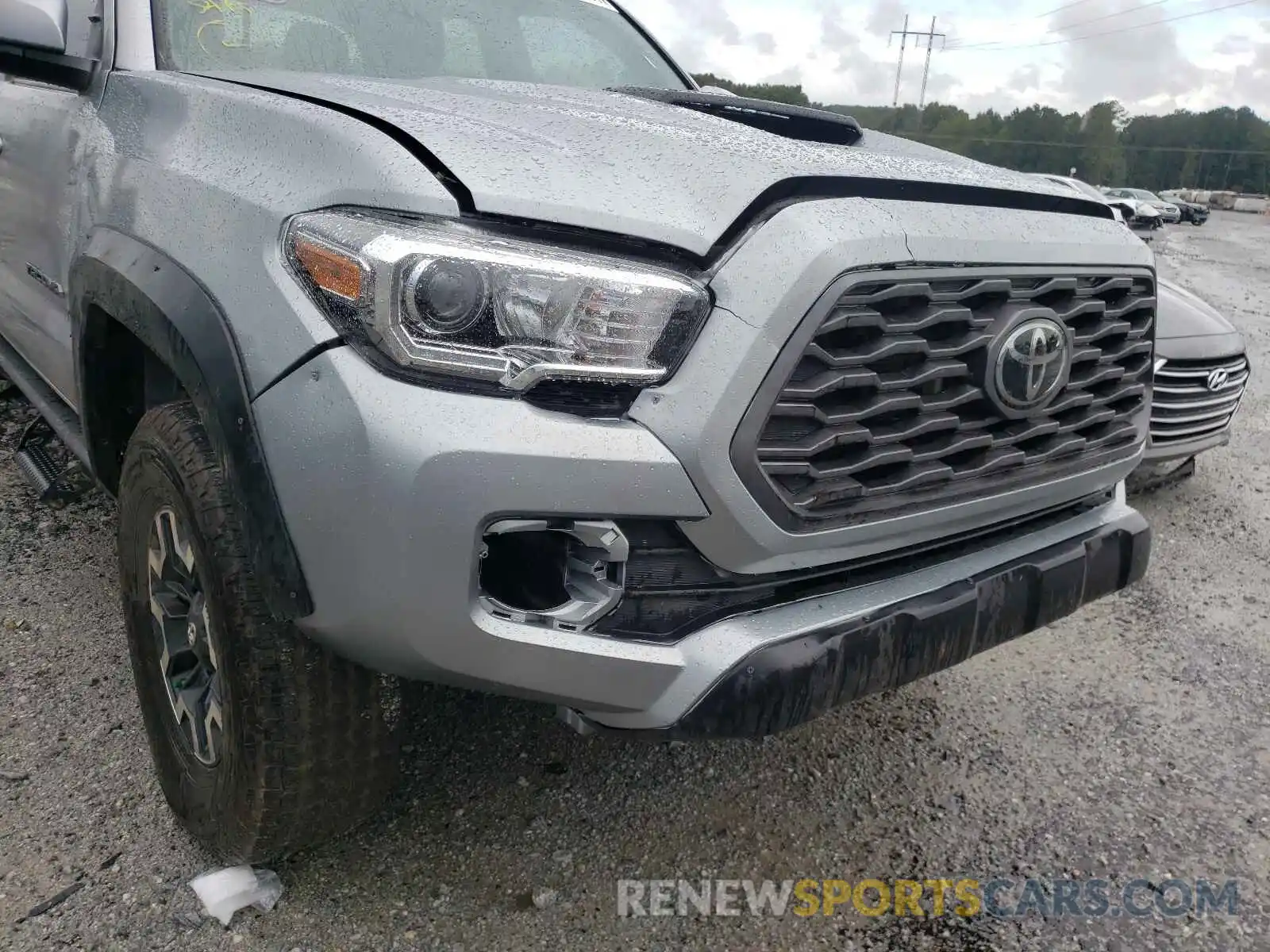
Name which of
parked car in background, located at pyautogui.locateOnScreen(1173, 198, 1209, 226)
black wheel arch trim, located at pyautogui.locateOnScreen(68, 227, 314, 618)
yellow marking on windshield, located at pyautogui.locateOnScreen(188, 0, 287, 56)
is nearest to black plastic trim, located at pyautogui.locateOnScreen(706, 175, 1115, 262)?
black wheel arch trim, located at pyautogui.locateOnScreen(68, 227, 314, 618)

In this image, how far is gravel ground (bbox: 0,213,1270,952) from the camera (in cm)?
182

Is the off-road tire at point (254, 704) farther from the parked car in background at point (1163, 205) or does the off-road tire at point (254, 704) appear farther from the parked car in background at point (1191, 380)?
the parked car in background at point (1163, 205)

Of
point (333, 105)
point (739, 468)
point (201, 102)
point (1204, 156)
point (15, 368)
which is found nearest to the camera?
point (739, 468)

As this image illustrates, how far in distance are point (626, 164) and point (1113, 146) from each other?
95.6 m

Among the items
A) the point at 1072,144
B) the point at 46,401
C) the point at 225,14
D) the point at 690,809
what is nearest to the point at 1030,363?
the point at 690,809

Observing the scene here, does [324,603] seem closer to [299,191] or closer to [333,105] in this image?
[299,191]

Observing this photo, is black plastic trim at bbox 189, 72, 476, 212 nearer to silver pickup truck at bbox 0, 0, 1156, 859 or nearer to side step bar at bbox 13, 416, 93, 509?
silver pickup truck at bbox 0, 0, 1156, 859

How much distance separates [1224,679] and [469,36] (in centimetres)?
284

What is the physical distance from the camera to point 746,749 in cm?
238

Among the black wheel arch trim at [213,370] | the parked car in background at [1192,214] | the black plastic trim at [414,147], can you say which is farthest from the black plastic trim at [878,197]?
the parked car in background at [1192,214]

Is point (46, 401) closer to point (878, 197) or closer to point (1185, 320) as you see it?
point (878, 197)

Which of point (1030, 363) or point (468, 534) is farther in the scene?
point (1030, 363)

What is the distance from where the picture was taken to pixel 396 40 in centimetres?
246

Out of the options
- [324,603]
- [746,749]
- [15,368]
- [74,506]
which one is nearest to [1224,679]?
[746,749]
